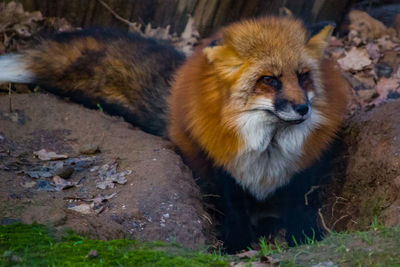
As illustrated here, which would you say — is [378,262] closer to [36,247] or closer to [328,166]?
[36,247]

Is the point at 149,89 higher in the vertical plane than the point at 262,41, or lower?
lower

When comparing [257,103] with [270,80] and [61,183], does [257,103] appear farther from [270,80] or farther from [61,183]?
[61,183]

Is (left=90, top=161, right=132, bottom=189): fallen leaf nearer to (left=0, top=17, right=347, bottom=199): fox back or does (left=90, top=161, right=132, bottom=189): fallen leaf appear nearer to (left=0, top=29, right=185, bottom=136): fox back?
(left=0, top=17, right=347, bottom=199): fox back

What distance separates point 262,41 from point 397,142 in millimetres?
2079

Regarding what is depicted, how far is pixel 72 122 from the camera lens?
6750 millimetres

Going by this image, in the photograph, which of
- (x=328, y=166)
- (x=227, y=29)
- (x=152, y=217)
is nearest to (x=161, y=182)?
(x=152, y=217)

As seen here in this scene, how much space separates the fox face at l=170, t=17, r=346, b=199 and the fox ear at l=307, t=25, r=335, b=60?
0.01 meters

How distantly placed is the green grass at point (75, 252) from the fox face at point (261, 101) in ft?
5.72

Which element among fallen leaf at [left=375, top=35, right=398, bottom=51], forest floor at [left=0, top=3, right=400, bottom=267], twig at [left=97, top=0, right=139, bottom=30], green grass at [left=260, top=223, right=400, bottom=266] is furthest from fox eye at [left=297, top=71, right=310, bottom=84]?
twig at [left=97, top=0, right=139, bottom=30]

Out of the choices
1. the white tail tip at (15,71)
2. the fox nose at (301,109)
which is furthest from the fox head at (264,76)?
the white tail tip at (15,71)

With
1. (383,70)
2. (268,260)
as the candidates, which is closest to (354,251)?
Answer: (268,260)

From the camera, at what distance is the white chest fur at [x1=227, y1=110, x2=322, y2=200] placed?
5.38 m

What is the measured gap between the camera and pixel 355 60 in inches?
343

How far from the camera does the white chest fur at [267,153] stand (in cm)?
538
